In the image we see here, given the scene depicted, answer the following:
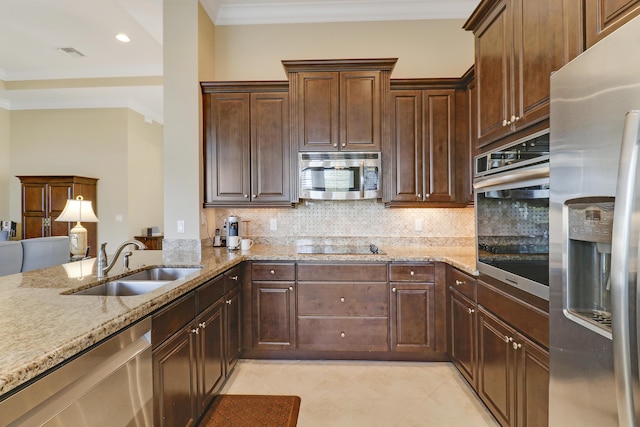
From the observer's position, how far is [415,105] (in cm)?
326

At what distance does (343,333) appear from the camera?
3.01m

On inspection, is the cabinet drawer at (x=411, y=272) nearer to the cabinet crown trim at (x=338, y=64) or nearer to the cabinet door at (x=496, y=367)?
the cabinet door at (x=496, y=367)

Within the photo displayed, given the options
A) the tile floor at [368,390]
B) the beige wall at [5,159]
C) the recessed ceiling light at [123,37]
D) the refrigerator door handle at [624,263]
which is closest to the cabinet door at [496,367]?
the tile floor at [368,390]

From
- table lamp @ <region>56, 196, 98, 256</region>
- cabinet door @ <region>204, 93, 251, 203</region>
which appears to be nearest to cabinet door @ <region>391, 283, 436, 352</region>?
cabinet door @ <region>204, 93, 251, 203</region>

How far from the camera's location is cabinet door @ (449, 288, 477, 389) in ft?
7.92

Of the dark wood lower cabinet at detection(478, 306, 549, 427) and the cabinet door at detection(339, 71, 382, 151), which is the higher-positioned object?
the cabinet door at detection(339, 71, 382, 151)

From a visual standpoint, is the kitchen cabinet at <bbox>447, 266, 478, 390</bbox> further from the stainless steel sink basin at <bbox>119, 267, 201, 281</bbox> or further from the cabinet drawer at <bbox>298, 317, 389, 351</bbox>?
the stainless steel sink basin at <bbox>119, 267, 201, 281</bbox>

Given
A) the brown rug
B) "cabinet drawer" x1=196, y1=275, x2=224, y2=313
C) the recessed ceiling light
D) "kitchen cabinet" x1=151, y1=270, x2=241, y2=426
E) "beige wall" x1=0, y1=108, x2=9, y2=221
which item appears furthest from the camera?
"beige wall" x1=0, y1=108, x2=9, y2=221

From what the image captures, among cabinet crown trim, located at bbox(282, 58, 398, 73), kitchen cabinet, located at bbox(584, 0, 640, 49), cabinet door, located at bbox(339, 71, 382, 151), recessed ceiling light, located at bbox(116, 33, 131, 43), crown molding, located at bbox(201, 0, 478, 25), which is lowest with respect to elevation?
kitchen cabinet, located at bbox(584, 0, 640, 49)

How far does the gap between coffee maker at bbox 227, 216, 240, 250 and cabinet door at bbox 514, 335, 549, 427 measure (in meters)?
2.36

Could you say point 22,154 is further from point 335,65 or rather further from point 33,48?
point 335,65

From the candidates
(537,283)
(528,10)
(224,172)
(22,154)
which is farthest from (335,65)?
(22,154)

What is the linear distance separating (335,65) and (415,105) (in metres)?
0.85

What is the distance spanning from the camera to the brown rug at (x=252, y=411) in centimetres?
219
